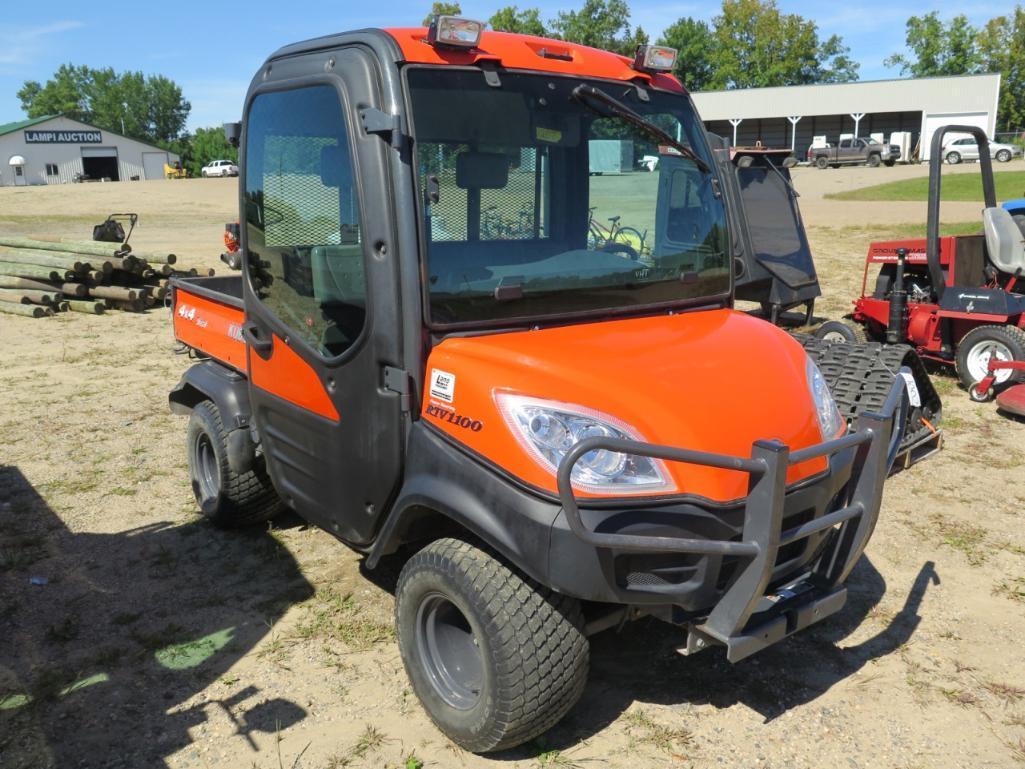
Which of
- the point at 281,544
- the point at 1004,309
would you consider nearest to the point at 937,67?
the point at 1004,309

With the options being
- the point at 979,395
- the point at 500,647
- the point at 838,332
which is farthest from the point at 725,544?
the point at 838,332

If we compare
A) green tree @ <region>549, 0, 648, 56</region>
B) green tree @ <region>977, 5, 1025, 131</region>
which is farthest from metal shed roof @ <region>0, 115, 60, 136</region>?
green tree @ <region>977, 5, 1025, 131</region>

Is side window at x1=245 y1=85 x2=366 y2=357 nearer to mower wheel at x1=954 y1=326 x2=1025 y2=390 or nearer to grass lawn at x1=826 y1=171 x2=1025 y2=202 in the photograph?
mower wheel at x1=954 y1=326 x2=1025 y2=390

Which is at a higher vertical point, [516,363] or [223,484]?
[516,363]

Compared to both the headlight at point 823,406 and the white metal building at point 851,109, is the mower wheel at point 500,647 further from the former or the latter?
the white metal building at point 851,109

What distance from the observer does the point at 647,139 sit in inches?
139

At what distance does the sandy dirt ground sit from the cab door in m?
0.63

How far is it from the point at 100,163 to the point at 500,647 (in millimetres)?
75552

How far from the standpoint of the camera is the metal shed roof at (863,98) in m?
51.2

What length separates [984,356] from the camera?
7.36 metres

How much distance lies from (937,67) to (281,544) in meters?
86.5

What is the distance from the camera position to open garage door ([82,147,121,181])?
67812 millimetres

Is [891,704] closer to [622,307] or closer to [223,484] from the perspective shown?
[622,307]

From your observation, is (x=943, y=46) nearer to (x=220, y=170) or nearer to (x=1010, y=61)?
(x=1010, y=61)
